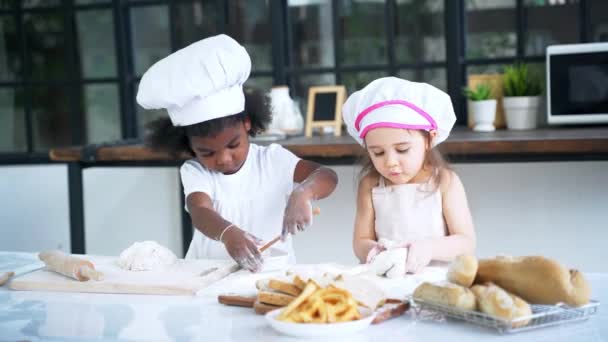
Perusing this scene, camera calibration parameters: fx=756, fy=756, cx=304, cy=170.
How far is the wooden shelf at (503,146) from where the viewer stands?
2654 millimetres

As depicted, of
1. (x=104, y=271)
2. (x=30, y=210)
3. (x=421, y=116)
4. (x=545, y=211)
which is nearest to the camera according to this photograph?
(x=104, y=271)

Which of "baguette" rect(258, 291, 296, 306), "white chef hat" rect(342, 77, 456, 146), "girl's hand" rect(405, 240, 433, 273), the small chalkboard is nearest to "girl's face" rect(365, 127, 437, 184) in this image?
"white chef hat" rect(342, 77, 456, 146)

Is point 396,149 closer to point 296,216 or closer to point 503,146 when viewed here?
point 296,216

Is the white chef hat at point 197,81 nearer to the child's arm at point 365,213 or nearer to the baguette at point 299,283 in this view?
the child's arm at point 365,213

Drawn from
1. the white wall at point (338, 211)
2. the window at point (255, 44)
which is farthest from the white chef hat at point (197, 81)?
the window at point (255, 44)

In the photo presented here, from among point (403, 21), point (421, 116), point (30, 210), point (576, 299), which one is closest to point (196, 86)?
point (421, 116)

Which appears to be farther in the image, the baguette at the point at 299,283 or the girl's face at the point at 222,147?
the girl's face at the point at 222,147

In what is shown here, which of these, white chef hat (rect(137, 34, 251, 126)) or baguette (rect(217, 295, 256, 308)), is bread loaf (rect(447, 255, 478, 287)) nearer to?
baguette (rect(217, 295, 256, 308))

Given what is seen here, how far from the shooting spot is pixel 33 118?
4.18m

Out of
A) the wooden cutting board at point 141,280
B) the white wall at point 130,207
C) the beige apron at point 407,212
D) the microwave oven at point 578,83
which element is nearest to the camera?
the wooden cutting board at point 141,280

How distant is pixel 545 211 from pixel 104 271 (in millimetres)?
2293

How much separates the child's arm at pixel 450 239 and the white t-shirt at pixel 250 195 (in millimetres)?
476

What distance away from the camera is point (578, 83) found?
3.04 m

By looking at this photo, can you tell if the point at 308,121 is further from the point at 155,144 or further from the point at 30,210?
the point at 30,210
